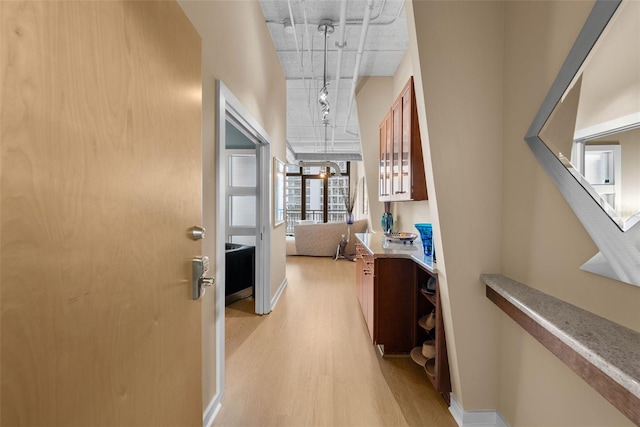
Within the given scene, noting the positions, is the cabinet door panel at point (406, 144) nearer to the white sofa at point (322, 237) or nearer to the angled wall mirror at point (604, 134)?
the angled wall mirror at point (604, 134)

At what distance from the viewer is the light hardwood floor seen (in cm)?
175

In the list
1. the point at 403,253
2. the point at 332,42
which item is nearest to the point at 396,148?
the point at 403,253

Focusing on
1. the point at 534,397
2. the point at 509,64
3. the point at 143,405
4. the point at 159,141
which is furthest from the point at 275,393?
the point at 509,64

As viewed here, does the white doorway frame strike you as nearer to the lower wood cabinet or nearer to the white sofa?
the lower wood cabinet

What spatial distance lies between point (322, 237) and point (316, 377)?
456 centimetres

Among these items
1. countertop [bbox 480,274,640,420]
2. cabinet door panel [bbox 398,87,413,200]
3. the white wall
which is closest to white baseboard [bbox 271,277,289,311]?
the white wall

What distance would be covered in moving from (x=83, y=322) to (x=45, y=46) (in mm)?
569

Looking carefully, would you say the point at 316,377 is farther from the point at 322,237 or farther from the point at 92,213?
the point at 322,237

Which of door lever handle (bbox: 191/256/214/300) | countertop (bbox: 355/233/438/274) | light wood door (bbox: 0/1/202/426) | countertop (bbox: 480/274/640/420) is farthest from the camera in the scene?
countertop (bbox: 355/233/438/274)

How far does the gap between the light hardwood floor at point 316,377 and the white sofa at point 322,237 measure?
3230mm

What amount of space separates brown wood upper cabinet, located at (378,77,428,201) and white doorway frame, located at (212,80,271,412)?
1.33 meters

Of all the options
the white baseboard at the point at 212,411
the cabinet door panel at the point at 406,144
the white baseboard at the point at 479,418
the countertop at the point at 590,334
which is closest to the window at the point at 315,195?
the cabinet door panel at the point at 406,144

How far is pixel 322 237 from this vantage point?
663 cm

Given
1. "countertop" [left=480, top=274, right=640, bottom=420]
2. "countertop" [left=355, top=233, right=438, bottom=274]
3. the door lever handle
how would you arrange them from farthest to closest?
"countertop" [left=355, top=233, right=438, bottom=274] → the door lever handle → "countertop" [left=480, top=274, right=640, bottom=420]
